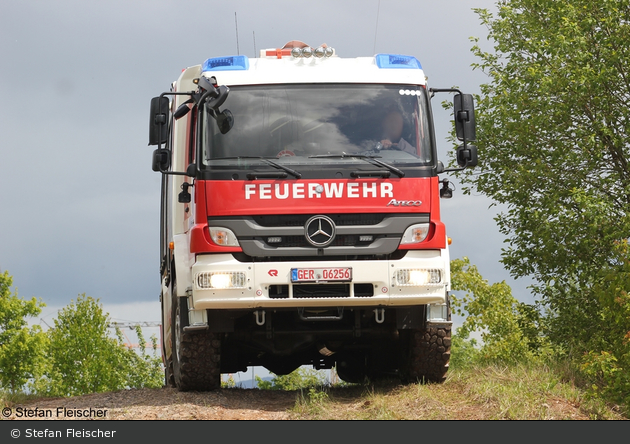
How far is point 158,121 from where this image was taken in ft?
31.5

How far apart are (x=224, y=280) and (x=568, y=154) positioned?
14.8 metres

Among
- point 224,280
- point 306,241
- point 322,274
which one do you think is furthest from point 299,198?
point 224,280

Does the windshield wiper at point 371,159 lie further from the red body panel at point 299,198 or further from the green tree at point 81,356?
the green tree at point 81,356

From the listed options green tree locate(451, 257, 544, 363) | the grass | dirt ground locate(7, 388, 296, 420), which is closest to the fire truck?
dirt ground locate(7, 388, 296, 420)

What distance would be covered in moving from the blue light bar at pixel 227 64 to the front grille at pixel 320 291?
2531 millimetres

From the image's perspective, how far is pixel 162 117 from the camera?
962cm

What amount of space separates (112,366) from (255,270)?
146 feet

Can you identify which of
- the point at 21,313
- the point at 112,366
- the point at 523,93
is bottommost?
the point at 112,366

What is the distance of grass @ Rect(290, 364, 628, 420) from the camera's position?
8281 mm

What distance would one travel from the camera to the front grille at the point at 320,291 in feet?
30.4

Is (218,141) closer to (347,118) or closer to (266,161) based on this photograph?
(266,161)

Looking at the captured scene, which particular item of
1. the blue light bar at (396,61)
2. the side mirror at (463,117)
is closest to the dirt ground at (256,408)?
the side mirror at (463,117)
